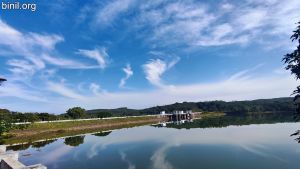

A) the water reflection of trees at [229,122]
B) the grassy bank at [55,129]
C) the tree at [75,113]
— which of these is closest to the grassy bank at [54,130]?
the grassy bank at [55,129]

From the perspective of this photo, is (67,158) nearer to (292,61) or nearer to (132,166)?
(132,166)

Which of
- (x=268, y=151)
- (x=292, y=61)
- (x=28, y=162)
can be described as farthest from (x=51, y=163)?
(x=292, y=61)

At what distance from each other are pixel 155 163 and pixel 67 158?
39.7ft

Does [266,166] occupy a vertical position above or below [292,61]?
below

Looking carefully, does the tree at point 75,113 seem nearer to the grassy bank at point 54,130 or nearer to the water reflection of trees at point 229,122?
the grassy bank at point 54,130

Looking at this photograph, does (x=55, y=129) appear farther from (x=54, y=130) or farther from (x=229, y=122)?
(x=229, y=122)

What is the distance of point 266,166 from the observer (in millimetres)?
25234

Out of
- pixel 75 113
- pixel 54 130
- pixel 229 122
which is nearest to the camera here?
pixel 54 130

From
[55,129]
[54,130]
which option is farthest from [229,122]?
[54,130]

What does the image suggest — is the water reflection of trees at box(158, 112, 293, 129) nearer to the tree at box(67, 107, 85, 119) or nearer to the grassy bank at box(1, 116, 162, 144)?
the grassy bank at box(1, 116, 162, 144)

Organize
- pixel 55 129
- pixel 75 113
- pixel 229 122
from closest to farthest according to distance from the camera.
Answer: pixel 55 129 < pixel 229 122 < pixel 75 113

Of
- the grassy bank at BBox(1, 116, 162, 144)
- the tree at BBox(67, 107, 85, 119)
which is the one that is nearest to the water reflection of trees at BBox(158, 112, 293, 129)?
the grassy bank at BBox(1, 116, 162, 144)

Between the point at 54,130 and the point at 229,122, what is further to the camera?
the point at 229,122

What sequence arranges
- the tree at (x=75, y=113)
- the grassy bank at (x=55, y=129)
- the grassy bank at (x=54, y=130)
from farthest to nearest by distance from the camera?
the tree at (x=75, y=113) → the grassy bank at (x=55, y=129) → the grassy bank at (x=54, y=130)
